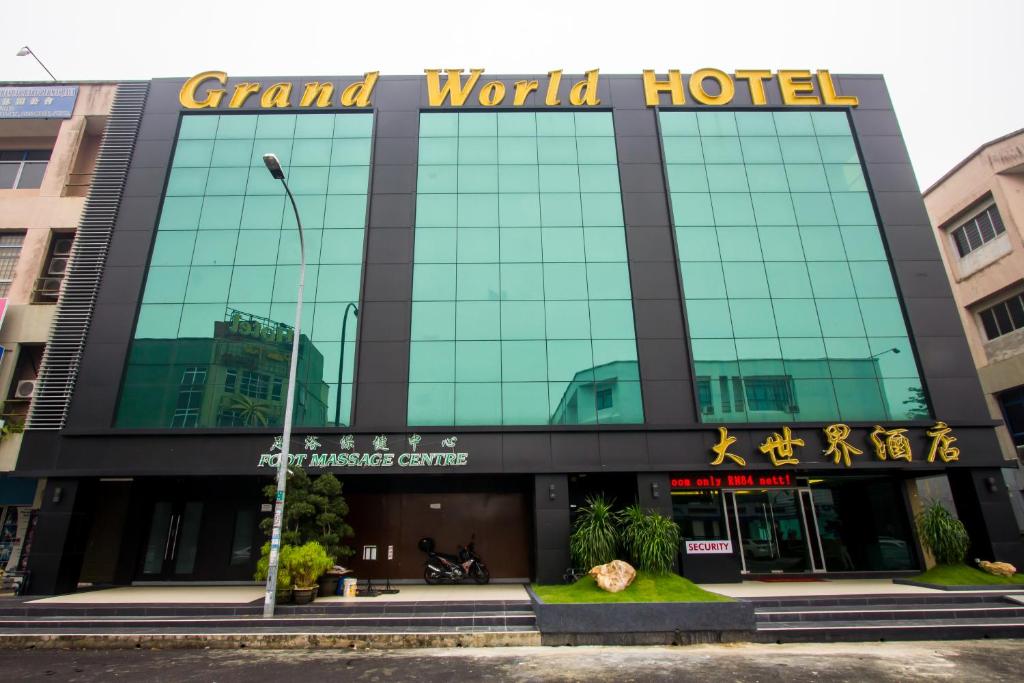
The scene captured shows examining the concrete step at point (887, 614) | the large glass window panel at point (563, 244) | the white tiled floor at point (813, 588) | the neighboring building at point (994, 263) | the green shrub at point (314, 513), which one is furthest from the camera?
the neighboring building at point (994, 263)

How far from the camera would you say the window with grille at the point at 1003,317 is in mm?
26025

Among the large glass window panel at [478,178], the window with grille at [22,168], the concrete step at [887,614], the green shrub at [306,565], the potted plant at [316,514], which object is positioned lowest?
the concrete step at [887,614]

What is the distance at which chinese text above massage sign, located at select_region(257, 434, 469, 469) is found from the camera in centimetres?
1733

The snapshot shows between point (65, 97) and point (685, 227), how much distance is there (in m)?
27.7

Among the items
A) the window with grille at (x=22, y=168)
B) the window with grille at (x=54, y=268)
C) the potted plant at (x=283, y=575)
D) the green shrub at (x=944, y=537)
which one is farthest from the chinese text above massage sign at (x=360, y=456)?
the window with grille at (x=22, y=168)

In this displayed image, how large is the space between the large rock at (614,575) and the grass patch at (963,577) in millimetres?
10020

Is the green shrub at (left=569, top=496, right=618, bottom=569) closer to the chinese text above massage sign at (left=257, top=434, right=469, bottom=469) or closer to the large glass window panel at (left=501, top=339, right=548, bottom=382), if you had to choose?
the chinese text above massage sign at (left=257, top=434, right=469, bottom=469)

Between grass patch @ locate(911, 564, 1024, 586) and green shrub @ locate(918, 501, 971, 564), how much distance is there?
31 centimetres

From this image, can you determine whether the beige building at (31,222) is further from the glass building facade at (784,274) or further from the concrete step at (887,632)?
the glass building facade at (784,274)

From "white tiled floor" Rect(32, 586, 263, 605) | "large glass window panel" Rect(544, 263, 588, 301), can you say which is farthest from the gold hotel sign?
"white tiled floor" Rect(32, 586, 263, 605)

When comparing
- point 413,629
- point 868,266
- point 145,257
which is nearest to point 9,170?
point 145,257

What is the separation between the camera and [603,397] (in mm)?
18547

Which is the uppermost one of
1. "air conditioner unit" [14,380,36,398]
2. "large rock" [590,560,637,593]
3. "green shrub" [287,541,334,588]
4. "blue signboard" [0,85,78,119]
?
"blue signboard" [0,85,78,119]

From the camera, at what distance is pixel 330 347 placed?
1892cm
